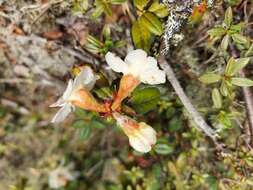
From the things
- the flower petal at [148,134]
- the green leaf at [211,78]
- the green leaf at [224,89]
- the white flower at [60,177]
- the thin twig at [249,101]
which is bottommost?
the white flower at [60,177]

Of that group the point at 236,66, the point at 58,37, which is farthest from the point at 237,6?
the point at 58,37

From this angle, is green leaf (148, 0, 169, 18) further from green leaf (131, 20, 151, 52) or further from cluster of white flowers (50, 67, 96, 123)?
cluster of white flowers (50, 67, 96, 123)

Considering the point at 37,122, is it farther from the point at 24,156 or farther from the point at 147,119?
the point at 147,119

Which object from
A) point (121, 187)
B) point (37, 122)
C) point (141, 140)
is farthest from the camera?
point (37, 122)

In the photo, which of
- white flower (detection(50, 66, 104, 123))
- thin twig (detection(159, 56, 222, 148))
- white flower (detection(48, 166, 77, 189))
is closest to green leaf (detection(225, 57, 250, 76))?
thin twig (detection(159, 56, 222, 148))

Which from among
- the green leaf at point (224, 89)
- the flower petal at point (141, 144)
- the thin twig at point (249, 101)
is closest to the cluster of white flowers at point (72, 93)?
the flower petal at point (141, 144)

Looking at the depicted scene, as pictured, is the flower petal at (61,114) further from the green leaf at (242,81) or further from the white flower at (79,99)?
the green leaf at (242,81)
